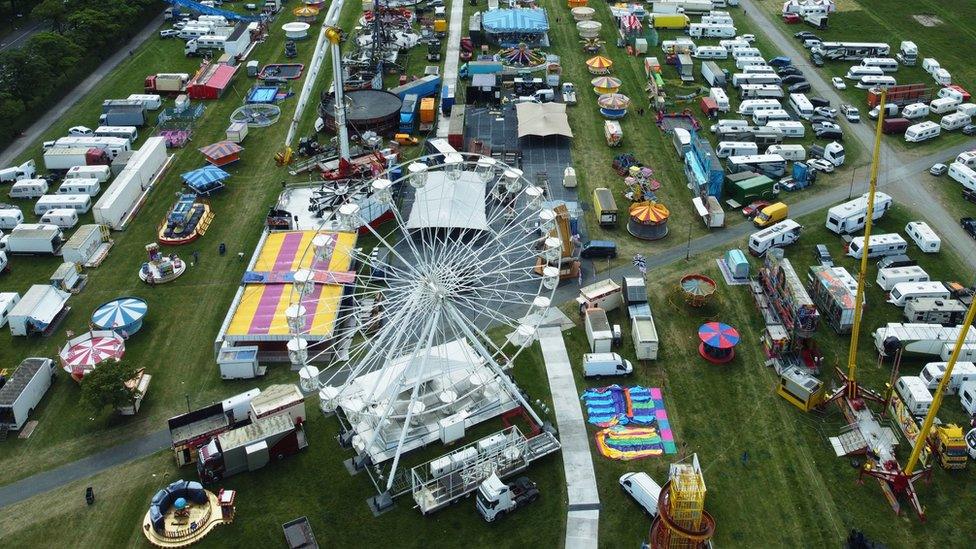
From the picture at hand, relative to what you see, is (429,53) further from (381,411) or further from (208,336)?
(381,411)

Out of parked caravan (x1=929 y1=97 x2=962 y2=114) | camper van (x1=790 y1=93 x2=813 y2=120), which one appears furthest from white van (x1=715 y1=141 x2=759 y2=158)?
parked caravan (x1=929 y1=97 x2=962 y2=114)

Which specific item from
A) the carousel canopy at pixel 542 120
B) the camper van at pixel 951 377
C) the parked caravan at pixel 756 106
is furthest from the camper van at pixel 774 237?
the parked caravan at pixel 756 106

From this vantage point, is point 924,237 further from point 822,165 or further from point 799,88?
point 799,88

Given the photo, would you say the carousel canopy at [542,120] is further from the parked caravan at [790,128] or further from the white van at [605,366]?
the white van at [605,366]

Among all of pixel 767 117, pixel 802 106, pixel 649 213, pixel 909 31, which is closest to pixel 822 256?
pixel 649 213

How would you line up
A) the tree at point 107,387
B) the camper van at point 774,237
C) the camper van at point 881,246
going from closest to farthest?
the tree at point 107,387 → the camper van at point 881,246 → the camper van at point 774,237

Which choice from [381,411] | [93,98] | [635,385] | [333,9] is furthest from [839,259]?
[93,98]

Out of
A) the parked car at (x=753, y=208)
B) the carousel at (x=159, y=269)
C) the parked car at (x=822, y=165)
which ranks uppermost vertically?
the carousel at (x=159, y=269)
